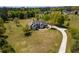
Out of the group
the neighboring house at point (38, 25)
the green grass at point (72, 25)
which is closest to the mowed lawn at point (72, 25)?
the green grass at point (72, 25)

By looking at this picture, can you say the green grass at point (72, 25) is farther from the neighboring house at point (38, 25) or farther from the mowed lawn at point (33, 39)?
the neighboring house at point (38, 25)

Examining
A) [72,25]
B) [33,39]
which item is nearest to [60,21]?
[72,25]

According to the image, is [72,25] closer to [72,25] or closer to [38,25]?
[72,25]

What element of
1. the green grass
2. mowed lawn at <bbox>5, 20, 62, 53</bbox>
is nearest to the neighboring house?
mowed lawn at <bbox>5, 20, 62, 53</bbox>

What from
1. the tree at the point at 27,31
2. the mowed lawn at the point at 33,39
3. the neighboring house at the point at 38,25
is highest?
the neighboring house at the point at 38,25

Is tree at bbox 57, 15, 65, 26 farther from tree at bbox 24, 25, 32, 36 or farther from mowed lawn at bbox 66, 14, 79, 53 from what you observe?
tree at bbox 24, 25, 32, 36
